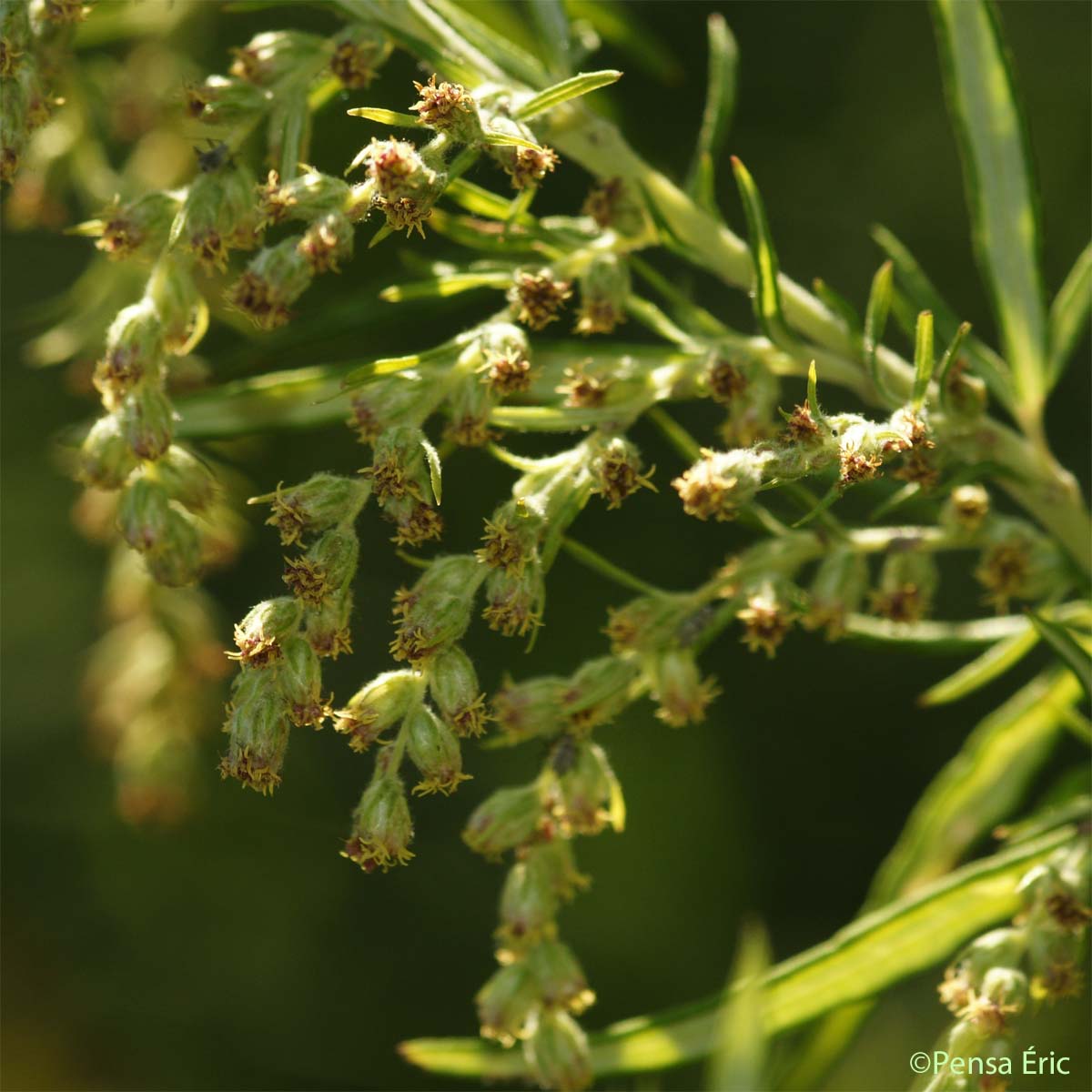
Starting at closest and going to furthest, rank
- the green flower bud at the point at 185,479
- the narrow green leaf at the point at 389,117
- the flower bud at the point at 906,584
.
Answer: the narrow green leaf at the point at 389,117 < the green flower bud at the point at 185,479 < the flower bud at the point at 906,584

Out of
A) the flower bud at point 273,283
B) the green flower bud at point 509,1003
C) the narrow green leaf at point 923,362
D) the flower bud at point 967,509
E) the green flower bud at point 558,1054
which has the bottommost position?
the green flower bud at point 558,1054

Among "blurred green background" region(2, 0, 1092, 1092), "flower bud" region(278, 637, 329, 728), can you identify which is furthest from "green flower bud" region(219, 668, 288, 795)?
"blurred green background" region(2, 0, 1092, 1092)

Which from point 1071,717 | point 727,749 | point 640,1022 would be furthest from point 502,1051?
point 727,749

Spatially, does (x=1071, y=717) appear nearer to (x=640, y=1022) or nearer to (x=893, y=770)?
(x=640, y=1022)

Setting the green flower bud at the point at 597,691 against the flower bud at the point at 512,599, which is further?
the green flower bud at the point at 597,691

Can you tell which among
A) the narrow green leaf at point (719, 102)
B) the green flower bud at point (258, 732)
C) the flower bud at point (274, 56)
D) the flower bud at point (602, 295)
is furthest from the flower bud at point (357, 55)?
the green flower bud at point (258, 732)

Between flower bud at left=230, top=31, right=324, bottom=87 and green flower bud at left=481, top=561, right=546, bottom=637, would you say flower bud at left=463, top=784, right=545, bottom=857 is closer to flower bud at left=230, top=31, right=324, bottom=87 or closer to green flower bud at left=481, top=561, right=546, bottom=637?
green flower bud at left=481, top=561, right=546, bottom=637

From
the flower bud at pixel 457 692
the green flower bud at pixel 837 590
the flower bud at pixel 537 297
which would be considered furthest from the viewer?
the green flower bud at pixel 837 590

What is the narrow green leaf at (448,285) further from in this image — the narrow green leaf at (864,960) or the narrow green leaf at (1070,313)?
the narrow green leaf at (864,960)
